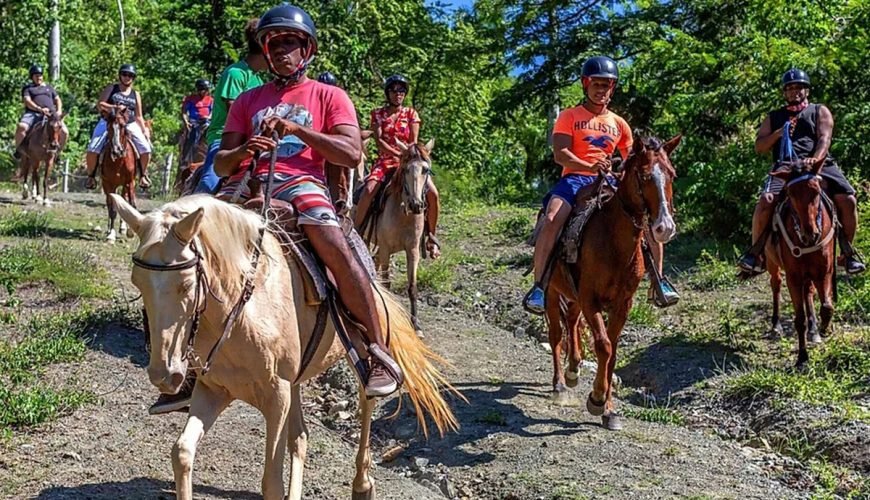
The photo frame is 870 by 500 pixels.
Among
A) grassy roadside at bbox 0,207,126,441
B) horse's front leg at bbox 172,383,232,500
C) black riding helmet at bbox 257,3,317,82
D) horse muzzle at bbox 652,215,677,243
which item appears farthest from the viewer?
horse muzzle at bbox 652,215,677,243

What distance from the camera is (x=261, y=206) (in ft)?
18.0

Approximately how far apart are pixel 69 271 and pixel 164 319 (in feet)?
24.4

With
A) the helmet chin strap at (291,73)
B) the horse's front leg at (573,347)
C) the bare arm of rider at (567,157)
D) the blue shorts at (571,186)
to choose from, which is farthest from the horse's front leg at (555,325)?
the helmet chin strap at (291,73)

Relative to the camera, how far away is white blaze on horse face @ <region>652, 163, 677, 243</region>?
24.6 feet

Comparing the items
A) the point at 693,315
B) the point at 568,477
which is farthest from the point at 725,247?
the point at 568,477

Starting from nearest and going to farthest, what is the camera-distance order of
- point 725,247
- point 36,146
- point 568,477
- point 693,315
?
point 568,477 → point 693,315 → point 725,247 → point 36,146

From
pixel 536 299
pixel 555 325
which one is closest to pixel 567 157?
pixel 536 299

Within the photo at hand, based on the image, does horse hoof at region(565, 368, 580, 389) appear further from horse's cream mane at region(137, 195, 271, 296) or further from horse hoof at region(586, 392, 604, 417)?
horse's cream mane at region(137, 195, 271, 296)

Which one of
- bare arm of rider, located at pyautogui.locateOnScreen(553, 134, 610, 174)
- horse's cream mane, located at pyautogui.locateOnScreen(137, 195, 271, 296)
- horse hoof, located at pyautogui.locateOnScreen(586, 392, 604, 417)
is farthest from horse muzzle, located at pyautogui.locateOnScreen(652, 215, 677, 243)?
horse's cream mane, located at pyautogui.locateOnScreen(137, 195, 271, 296)

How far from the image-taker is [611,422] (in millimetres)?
8344

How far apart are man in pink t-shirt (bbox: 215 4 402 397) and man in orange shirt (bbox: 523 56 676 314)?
333cm

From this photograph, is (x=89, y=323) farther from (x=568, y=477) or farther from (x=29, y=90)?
(x=29, y=90)

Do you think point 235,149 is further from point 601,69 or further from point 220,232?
point 601,69

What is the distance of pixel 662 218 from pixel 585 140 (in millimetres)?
1497
